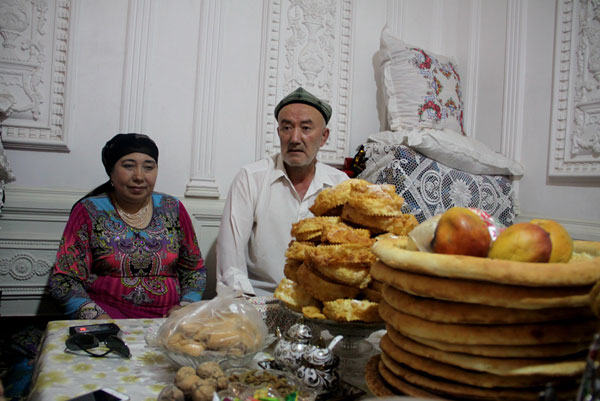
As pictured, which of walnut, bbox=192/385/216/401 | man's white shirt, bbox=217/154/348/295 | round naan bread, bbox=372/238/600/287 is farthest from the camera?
man's white shirt, bbox=217/154/348/295

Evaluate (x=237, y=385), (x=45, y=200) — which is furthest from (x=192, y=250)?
(x=237, y=385)

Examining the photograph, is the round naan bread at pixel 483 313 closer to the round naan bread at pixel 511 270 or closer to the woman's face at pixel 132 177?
the round naan bread at pixel 511 270

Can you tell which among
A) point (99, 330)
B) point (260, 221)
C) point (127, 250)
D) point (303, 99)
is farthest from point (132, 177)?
point (99, 330)

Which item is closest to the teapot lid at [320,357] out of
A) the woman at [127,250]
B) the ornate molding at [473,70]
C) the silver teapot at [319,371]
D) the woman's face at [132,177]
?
the silver teapot at [319,371]

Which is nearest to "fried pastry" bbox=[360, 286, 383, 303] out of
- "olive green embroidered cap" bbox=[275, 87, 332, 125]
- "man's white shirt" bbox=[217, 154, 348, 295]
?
"man's white shirt" bbox=[217, 154, 348, 295]

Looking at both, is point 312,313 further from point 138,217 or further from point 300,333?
point 138,217

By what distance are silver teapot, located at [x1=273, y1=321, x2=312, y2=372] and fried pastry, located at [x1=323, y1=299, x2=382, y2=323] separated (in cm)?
6

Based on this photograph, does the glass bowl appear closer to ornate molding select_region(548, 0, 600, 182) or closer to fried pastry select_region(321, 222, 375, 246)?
fried pastry select_region(321, 222, 375, 246)

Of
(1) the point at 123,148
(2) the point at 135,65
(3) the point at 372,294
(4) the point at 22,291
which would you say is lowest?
(4) the point at 22,291

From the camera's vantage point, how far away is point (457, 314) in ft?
1.95

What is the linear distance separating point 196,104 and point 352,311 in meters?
2.07

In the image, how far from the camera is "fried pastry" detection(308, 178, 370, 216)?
3.68 feet

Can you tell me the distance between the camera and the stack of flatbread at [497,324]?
56 cm

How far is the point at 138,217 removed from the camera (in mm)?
2057
